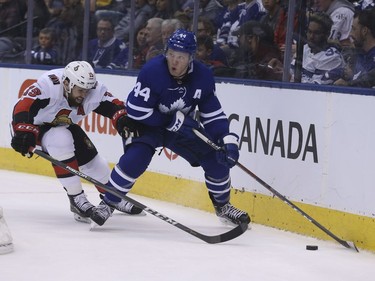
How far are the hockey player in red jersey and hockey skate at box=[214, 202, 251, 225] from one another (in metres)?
0.59

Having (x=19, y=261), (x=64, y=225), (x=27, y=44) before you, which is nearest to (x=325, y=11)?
(x=64, y=225)

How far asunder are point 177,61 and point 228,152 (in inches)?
21.8

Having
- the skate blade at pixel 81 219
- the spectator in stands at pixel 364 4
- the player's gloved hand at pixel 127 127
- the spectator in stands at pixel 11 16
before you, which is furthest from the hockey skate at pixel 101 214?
the spectator in stands at pixel 11 16

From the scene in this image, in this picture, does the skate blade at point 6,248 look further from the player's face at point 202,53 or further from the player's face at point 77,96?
the player's face at point 202,53

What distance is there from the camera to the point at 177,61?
5.50 m

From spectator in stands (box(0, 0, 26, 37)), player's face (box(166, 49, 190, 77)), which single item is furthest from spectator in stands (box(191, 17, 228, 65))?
spectator in stands (box(0, 0, 26, 37))

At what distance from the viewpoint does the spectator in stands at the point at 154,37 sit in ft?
23.8

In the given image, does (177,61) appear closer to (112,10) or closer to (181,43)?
(181,43)

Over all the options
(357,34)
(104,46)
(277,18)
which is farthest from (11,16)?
(357,34)

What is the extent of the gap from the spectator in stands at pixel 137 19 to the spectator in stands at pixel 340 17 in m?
1.86

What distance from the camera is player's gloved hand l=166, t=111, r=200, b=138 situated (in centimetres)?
559

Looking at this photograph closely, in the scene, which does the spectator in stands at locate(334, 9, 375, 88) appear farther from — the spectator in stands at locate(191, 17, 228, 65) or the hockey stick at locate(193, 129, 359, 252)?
the spectator in stands at locate(191, 17, 228, 65)

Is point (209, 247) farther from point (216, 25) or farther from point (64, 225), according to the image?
point (216, 25)

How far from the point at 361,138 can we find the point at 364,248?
22.3 inches
